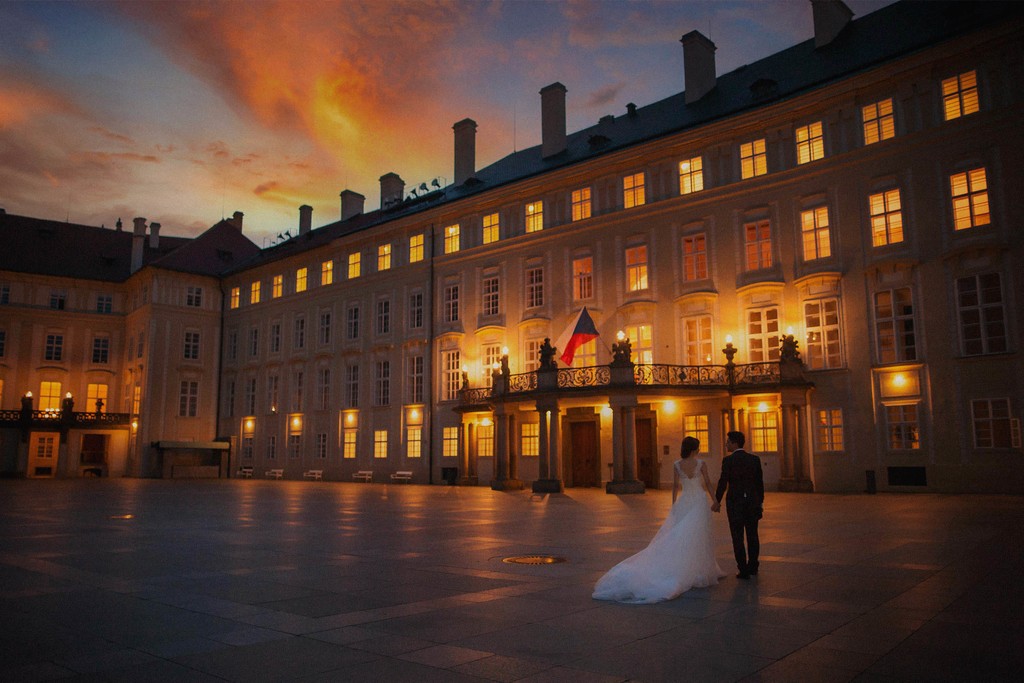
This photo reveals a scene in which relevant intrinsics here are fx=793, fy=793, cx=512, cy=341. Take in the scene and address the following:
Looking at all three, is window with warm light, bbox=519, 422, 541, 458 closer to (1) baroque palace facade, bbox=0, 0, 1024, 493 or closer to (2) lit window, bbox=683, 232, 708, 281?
(1) baroque palace facade, bbox=0, 0, 1024, 493

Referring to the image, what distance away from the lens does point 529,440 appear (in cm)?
3856

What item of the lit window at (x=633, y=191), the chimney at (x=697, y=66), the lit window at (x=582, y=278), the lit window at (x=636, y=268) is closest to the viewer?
the lit window at (x=636, y=268)

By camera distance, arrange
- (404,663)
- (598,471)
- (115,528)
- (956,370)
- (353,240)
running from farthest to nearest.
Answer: (353,240) → (598,471) → (956,370) → (115,528) → (404,663)

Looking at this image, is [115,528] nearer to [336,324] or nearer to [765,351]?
[765,351]

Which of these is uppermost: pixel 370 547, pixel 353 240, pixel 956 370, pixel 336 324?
pixel 353 240

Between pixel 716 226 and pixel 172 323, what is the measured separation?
136 ft

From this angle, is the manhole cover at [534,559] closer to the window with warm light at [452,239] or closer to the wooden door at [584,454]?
the wooden door at [584,454]

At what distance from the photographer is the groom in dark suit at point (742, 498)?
9797 millimetres

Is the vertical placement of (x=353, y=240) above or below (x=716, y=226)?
above

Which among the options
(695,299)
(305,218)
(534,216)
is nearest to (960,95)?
(695,299)

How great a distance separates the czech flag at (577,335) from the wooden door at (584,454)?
5.06 meters

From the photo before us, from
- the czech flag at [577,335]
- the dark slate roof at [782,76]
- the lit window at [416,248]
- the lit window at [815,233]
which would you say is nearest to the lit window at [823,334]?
the lit window at [815,233]

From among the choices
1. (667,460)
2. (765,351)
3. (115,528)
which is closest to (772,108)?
(765,351)

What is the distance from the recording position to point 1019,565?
33.8 feet
